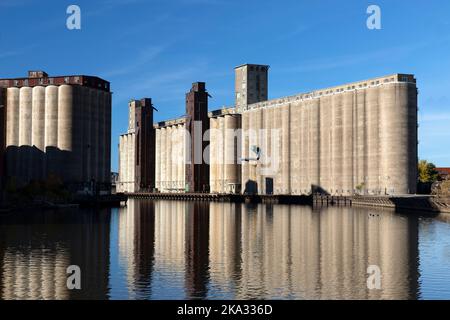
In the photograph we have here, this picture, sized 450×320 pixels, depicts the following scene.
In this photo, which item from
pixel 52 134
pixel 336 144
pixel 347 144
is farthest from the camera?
pixel 52 134

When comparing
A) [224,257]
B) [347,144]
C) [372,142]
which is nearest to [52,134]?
[347,144]

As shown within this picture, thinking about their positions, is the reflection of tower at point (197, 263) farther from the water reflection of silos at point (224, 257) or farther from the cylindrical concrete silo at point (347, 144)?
the cylindrical concrete silo at point (347, 144)

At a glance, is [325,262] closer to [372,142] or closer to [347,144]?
[372,142]

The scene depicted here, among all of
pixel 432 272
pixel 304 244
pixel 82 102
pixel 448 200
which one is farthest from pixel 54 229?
pixel 82 102

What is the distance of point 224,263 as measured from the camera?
46000mm

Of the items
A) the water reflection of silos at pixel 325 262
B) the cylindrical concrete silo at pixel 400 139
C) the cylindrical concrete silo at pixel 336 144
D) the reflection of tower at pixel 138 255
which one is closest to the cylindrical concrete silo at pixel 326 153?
the cylindrical concrete silo at pixel 336 144

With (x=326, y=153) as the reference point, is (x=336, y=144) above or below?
above

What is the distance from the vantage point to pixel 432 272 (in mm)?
41906

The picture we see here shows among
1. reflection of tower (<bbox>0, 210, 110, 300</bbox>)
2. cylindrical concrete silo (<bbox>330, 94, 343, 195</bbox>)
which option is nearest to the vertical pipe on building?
cylindrical concrete silo (<bbox>330, 94, 343, 195</bbox>)

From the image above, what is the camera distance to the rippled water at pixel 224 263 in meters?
34.8

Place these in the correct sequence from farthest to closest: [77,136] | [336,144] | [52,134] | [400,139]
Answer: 1. [52,134]
2. [77,136]
3. [336,144]
4. [400,139]

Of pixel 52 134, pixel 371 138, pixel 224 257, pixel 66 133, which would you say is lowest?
pixel 224 257

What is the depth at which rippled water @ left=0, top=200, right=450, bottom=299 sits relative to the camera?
114 ft
